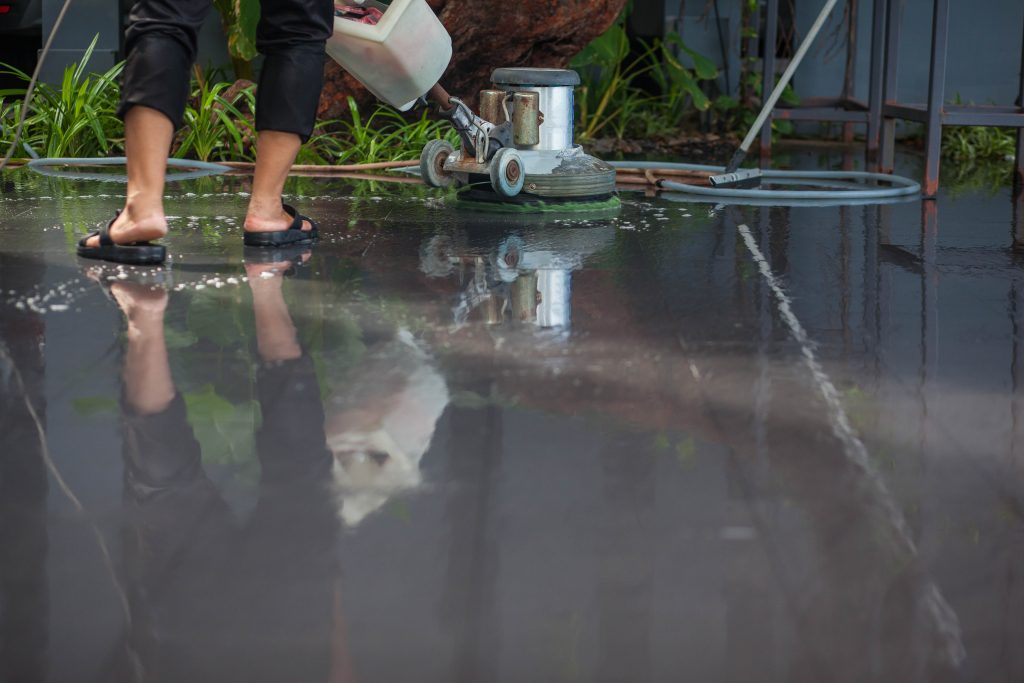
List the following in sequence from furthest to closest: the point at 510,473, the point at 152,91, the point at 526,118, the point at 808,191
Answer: the point at 808,191, the point at 526,118, the point at 152,91, the point at 510,473

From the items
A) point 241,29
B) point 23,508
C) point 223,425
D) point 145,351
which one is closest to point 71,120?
point 241,29

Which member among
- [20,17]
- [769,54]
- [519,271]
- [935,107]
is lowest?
[519,271]

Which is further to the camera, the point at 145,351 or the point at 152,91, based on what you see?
the point at 152,91

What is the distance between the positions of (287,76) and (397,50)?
0.37m

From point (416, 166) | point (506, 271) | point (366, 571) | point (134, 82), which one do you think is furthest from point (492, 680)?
point (416, 166)

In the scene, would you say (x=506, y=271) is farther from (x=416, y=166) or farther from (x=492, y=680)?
(x=416, y=166)

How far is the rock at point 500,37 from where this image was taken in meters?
4.23

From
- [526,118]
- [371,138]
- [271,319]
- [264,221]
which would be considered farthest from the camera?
[371,138]

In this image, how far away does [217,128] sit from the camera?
4.13 meters

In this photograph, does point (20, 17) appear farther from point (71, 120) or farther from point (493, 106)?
point (493, 106)

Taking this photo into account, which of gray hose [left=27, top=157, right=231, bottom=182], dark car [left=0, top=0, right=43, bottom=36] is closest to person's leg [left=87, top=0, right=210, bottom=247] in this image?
gray hose [left=27, top=157, right=231, bottom=182]

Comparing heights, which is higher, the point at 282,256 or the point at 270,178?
the point at 270,178

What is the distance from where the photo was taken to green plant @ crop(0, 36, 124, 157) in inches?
159

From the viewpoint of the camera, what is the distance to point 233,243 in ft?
8.12
